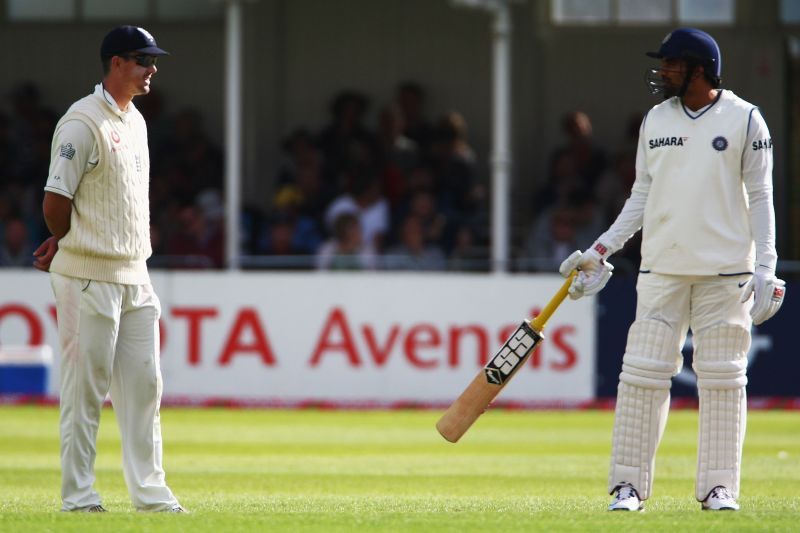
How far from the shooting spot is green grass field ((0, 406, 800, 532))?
6.22 m

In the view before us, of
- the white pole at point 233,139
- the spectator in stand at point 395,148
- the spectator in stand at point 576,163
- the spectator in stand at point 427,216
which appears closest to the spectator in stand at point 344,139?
the spectator in stand at point 395,148

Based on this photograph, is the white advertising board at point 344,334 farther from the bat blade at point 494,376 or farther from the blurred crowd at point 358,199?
the bat blade at point 494,376

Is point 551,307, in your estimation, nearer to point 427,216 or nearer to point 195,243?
point 427,216

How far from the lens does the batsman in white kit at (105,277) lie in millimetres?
6508

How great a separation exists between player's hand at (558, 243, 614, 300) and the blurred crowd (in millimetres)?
8292

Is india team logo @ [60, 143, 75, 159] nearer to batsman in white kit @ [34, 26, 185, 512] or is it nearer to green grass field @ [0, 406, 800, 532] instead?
batsman in white kit @ [34, 26, 185, 512]

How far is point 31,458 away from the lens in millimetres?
10586

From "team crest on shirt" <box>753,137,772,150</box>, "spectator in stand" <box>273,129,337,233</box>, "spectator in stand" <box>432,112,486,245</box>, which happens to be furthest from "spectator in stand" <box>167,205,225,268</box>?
"team crest on shirt" <box>753,137,772,150</box>

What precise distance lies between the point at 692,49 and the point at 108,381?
272cm

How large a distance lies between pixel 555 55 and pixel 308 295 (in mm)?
5738

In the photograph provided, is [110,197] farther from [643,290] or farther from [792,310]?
[792,310]

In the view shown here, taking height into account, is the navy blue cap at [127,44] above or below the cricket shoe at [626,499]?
above

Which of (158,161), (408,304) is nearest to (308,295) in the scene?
(408,304)

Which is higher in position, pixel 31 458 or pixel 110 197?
pixel 110 197
